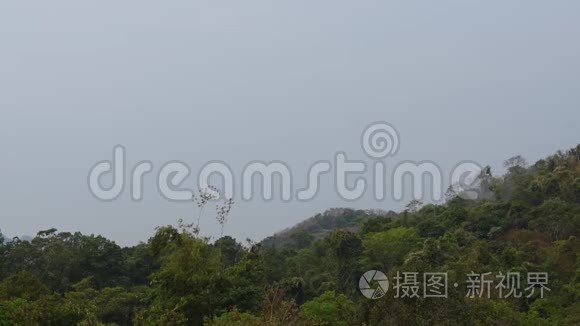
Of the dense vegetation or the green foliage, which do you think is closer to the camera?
the dense vegetation

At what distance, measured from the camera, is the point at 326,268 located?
2788cm

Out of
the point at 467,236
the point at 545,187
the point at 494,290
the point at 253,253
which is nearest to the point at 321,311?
the point at 253,253

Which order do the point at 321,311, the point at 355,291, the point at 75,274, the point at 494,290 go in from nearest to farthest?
A: the point at 321,311, the point at 494,290, the point at 355,291, the point at 75,274

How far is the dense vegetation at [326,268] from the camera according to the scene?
32.9ft

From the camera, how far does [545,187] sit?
103ft

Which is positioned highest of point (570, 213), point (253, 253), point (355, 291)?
point (570, 213)

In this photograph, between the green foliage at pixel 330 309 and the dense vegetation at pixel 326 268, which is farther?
the green foliage at pixel 330 309

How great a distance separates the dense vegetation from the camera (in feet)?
32.9

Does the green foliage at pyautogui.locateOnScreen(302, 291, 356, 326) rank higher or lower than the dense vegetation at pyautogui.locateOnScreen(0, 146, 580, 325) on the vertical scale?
lower

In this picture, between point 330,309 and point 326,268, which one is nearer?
point 330,309

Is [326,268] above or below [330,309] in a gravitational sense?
above

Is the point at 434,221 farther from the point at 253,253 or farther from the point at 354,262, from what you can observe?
the point at 253,253

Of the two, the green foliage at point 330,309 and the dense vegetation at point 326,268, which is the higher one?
the dense vegetation at point 326,268

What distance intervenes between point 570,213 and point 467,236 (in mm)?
4568
